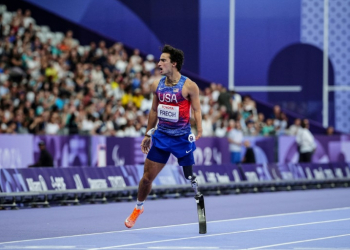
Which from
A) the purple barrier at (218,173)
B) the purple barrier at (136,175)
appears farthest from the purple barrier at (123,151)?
the purple barrier at (218,173)

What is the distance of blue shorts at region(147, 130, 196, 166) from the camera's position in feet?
36.5

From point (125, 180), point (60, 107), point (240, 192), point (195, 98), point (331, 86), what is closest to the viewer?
point (195, 98)

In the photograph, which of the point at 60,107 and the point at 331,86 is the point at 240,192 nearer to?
the point at 60,107

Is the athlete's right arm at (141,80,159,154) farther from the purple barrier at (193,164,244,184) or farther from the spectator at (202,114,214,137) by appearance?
the spectator at (202,114,214,137)

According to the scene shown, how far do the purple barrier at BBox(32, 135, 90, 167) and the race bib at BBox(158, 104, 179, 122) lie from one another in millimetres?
9600

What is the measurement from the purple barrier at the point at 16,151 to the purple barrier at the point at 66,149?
19 centimetres

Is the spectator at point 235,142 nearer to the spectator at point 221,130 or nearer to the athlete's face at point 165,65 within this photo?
the spectator at point 221,130

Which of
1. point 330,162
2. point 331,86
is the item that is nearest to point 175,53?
point 330,162

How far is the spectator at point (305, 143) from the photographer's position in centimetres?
2597

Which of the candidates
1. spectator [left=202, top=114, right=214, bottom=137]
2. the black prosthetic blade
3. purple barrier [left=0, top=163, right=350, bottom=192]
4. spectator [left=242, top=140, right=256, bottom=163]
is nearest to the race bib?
the black prosthetic blade

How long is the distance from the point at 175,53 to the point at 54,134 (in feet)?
33.1

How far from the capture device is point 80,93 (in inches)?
1017

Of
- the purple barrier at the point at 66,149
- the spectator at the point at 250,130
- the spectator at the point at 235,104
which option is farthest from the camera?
the spectator at the point at 235,104

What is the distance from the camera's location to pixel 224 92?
28391mm
